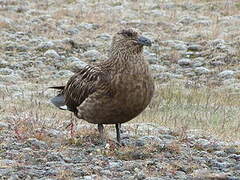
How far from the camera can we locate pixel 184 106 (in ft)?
46.0

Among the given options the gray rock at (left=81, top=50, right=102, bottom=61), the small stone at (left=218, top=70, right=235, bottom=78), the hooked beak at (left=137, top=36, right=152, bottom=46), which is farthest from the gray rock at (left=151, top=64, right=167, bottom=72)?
the hooked beak at (left=137, top=36, right=152, bottom=46)

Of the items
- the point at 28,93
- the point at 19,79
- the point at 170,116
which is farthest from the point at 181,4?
the point at 170,116

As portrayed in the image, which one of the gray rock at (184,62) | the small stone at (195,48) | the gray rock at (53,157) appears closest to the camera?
the gray rock at (53,157)

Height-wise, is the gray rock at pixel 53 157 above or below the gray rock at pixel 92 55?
above

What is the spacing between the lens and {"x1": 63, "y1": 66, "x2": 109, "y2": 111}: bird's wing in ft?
29.7

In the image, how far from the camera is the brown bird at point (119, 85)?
344 inches

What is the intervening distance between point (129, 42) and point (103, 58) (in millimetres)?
10474

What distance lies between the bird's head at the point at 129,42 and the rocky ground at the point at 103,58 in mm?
1290

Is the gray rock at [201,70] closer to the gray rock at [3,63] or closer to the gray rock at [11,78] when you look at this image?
the gray rock at [11,78]

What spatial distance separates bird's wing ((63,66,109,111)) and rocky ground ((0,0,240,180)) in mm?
501

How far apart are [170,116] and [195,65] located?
6932 millimetres

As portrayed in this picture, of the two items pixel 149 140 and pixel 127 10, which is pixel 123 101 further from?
pixel 127 10

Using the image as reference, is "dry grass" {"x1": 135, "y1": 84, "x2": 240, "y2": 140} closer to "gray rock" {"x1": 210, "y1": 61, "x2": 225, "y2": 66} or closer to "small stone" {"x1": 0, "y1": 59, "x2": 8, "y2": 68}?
"gray rock" {"x1": 210, "y1": 61, "x2": 225, "y2": 66}

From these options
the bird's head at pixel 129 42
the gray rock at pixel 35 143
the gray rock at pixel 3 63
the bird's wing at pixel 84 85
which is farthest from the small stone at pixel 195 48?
the gray rock at pixel 35 143
